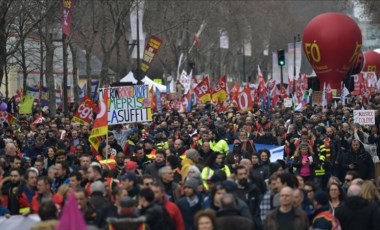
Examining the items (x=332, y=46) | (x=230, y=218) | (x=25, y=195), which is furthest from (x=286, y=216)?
(x=332, y=46)

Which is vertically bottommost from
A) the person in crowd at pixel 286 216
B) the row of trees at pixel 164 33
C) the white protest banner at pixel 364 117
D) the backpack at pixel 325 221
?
the backpack at pixel 325 221

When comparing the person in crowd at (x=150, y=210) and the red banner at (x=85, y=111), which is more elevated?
the red banner at (x=85, y=111)

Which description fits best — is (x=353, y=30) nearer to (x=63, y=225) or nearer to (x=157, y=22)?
(x=157, y=22)

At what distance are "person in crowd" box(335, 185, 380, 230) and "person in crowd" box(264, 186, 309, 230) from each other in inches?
41.4

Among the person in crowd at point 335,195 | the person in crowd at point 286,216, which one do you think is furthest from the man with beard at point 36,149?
the person in crowd at point 286,216

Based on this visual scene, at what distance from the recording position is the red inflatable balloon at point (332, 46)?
179ft

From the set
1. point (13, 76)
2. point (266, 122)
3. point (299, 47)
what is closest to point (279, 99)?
point (299, 47)

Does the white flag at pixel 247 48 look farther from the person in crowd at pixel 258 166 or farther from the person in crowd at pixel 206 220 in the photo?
the person in crowd at pixel 206 220

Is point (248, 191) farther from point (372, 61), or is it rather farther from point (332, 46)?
point (372, 61)

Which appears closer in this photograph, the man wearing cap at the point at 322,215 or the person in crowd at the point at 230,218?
the person in crowd at the point at 230,218

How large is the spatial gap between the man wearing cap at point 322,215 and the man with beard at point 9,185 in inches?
155

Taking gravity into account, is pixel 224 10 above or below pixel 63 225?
above

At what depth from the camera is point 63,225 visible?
32.9ft

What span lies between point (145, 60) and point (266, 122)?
2397 centimetres
